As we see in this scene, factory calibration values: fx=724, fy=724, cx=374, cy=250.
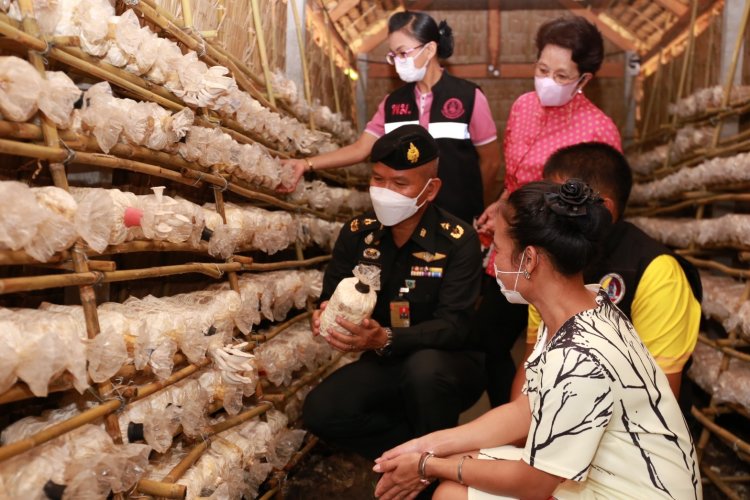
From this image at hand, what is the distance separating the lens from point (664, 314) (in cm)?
218

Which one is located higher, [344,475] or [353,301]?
[353,301]

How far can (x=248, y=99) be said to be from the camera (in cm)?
259

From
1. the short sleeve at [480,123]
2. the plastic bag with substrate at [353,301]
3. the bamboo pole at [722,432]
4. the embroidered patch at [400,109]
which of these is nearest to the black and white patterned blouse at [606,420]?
the plastic bag with substrate at [353,301]

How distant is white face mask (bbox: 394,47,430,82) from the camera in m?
3.35

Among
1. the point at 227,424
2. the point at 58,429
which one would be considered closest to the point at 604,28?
the point at 227,424

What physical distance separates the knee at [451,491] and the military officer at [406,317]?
611 millimetres

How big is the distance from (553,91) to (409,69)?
72cm

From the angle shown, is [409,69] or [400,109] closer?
[409,69]

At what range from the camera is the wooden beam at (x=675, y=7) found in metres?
4.89

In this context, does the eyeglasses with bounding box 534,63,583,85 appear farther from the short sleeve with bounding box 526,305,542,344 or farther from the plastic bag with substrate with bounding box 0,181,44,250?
the plastic bag with substrate with bounding box 0,181,44,250

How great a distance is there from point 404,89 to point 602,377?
232 cm

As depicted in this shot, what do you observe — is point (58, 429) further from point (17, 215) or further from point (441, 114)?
point (441, 114)

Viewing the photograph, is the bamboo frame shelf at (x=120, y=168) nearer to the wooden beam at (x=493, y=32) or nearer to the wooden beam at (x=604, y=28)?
the wooden beam at (x=493, y=32)

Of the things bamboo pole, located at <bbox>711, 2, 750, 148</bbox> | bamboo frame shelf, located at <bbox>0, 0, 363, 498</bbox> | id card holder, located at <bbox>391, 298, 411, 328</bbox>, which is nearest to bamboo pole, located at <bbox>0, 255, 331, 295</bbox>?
bamboo frame shelf, located at <bbox>0, 0, 363, 498</bbox>
